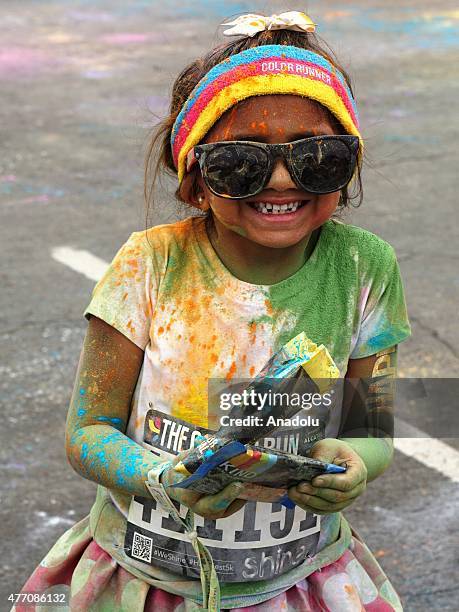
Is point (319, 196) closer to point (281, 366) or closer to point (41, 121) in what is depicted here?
point (281, 366)

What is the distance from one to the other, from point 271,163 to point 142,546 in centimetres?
80

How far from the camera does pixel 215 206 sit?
2.40 meters

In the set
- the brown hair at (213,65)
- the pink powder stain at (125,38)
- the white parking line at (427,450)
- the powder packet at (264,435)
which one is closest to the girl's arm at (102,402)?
the powder packet at (264,435)

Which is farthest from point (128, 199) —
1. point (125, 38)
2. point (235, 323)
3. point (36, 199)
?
point (235, 323)

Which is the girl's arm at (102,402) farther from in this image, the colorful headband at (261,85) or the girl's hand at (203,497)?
the colorful headband at (261,85)

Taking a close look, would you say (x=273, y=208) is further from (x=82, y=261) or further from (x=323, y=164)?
(x=82, y=261)

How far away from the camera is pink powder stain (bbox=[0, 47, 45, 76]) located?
37.4ft

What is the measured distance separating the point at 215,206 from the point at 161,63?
949 centimetres

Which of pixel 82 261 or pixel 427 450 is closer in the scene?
pixel 427 450

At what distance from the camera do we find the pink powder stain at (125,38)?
12.7 m

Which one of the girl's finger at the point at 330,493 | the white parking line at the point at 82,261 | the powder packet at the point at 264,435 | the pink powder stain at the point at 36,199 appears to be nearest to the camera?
the powder packet at the point at 264,435

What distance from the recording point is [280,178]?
2.32m

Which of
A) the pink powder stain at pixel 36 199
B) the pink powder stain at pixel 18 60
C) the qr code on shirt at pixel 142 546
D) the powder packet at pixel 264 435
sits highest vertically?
the powder packet at pixel 264 435

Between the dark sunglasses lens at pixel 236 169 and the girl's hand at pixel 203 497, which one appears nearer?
the girl's hand at pixel 203 497
